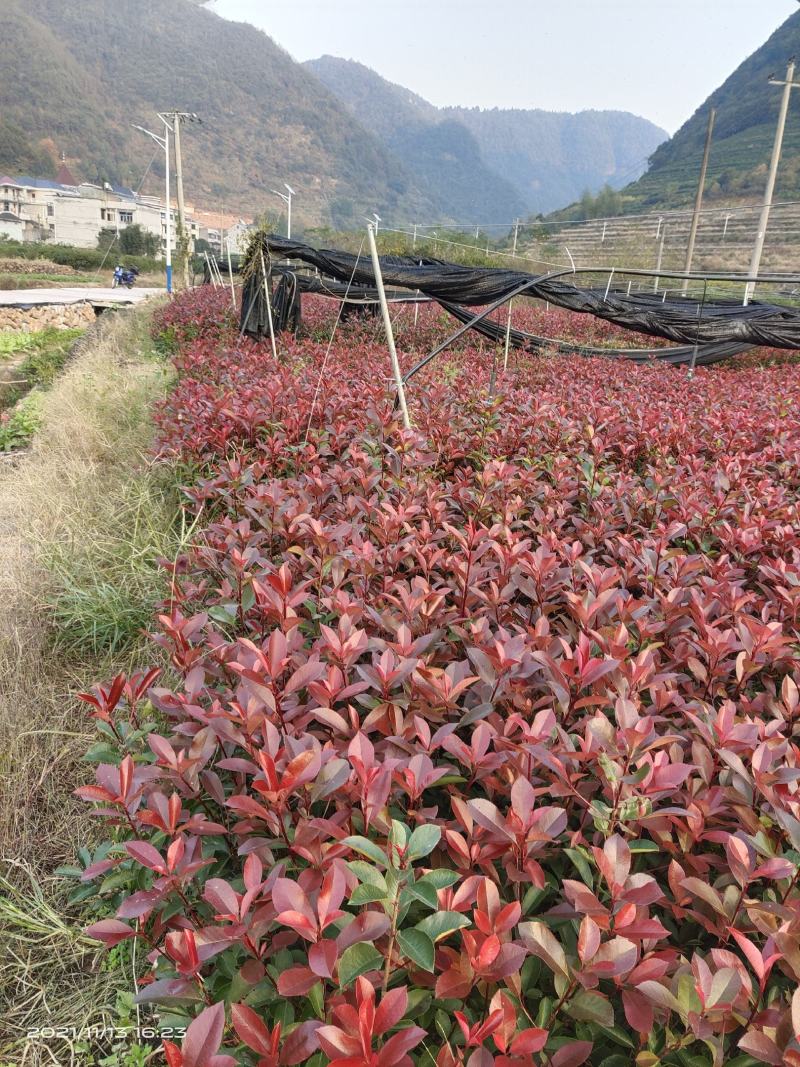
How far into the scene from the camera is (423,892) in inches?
29.5

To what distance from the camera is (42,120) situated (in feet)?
320

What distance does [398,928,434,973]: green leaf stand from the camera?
2.28 ft

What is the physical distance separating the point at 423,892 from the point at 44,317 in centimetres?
2131

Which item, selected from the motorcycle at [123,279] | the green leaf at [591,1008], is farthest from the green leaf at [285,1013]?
the motorcycle at [123,279]

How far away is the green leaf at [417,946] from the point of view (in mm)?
696

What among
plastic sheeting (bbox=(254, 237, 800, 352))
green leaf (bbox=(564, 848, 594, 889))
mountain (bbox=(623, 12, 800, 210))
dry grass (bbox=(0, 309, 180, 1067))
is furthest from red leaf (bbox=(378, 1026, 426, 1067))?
mountain (bbox=(623, 12, 800, 210))

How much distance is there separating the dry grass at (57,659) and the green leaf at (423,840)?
897 mm

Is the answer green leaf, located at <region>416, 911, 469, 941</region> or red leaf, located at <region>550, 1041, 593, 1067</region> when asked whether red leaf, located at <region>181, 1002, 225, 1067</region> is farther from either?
red leaf, located at <region>550, 1041, 593, 1067</region>

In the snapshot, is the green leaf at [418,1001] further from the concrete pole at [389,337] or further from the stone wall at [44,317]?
the stone wall at [44,317]

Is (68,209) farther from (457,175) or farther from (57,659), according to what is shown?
(457,175)

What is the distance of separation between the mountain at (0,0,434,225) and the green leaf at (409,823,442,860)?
321ft

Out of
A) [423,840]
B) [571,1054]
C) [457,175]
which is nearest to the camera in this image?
[571,1054]

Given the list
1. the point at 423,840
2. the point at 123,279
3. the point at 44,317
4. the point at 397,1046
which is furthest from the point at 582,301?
the point at 123,279

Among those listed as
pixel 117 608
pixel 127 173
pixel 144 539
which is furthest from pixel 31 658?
pixel 127 173
